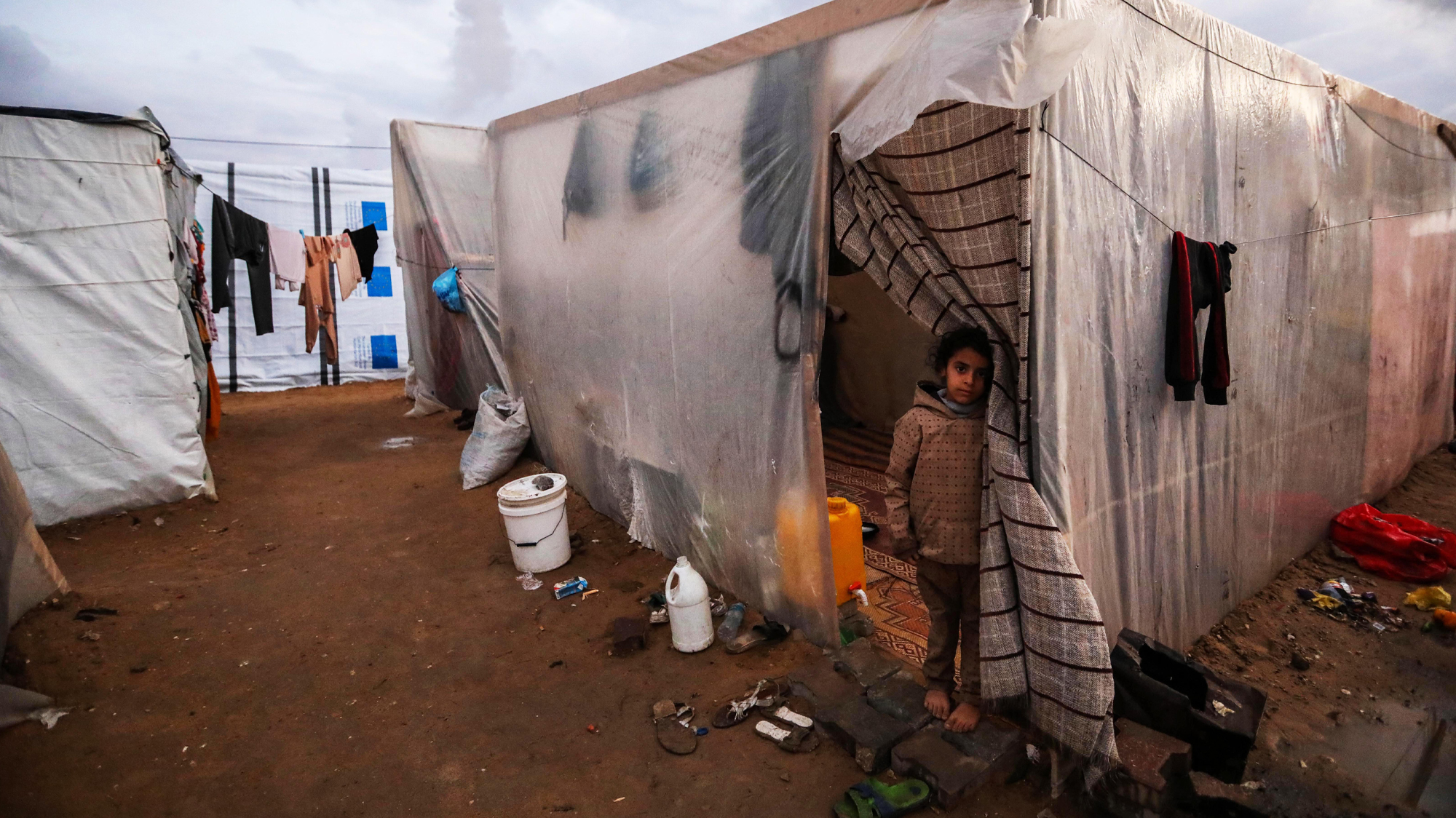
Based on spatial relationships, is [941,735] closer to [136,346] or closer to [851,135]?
[851,135]

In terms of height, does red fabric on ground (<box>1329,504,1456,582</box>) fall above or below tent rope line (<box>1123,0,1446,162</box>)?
below

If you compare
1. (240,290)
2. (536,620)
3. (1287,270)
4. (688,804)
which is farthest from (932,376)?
(240,290)

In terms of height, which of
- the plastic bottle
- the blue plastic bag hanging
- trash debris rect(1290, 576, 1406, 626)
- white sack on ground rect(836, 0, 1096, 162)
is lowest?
trash debris rect(1290, 576, 1406, 626)

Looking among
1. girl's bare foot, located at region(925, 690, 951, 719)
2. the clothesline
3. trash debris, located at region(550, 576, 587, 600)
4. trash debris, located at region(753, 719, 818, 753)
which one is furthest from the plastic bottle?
the clothesline

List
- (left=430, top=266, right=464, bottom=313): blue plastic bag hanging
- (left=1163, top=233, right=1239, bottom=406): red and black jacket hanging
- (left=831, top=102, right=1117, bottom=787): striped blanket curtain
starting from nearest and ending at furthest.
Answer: (left=831, top=102, right=1117, bottom=787): striped blanket curtain, (left=1163, top=233, right=1239, bottom=406): red and black jacket hanging, (left=430, top=266, right=464, bottom=313): blue plastic bag hanging

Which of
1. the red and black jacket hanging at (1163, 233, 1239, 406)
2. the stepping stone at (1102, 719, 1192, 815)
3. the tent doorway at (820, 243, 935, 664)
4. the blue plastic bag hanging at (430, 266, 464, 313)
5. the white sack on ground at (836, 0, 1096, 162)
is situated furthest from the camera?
the blue plastic bag hanging at (430, 266, 464, 313)

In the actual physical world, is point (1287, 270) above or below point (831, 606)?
above

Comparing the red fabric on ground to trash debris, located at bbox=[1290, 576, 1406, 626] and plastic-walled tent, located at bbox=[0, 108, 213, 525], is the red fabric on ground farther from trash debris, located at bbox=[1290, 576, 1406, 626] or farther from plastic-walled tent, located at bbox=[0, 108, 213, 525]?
plastic-walled tent, located at bbox=[0, 108, 213, 525]

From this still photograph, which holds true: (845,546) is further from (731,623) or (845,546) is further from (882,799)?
(882,799)

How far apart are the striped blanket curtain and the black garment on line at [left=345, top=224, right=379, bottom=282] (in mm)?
7907

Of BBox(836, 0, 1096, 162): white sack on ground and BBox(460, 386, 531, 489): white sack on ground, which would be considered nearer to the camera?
BBox(836, 0, 1096, 162): white sack on ground

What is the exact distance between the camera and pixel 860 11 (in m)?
2.69

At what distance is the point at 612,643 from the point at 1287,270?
3809 mm

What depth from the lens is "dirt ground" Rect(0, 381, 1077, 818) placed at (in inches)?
102
